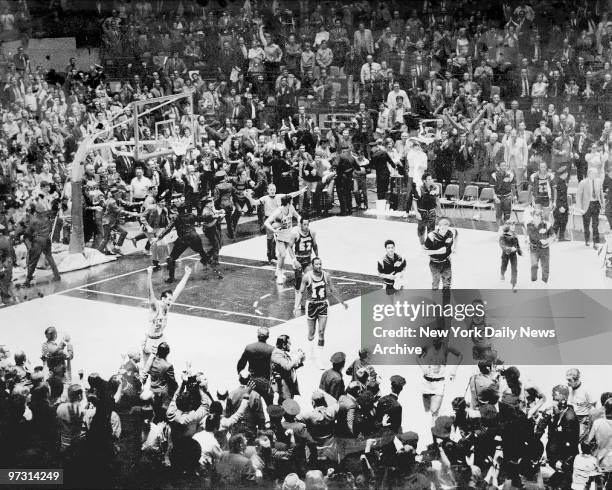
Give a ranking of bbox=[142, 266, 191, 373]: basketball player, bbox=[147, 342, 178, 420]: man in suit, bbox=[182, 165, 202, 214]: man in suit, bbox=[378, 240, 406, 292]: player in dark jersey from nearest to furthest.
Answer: bbox=[147, 342, 178, 420]: man in suit < bbox=[142, 266, 191, 373]: basketball player < bbox=[378, 240, 406, 292]: player in dark jersey < bbox=[182, 165, 202, 214]: man in suit

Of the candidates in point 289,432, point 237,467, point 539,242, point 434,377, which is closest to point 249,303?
point 539,242

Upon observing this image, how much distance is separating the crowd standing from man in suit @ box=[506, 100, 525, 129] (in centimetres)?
5

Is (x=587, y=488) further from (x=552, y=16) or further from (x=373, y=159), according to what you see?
(x=552, y=16)

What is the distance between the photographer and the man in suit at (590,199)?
2189cm

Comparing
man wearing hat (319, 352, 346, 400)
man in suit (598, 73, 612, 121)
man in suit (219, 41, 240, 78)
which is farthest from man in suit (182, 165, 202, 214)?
man in suit (598, 73, 612, 121)

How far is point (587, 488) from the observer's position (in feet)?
43.6

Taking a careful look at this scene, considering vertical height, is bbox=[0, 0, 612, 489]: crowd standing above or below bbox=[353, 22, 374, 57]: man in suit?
below

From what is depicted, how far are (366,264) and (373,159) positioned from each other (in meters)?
5.22

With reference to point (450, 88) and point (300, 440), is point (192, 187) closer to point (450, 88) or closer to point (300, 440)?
point (450, 88)

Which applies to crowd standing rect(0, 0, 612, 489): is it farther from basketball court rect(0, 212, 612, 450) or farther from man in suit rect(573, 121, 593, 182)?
basketball court rect(0, 212, 612, 450)

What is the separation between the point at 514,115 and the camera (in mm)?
27391

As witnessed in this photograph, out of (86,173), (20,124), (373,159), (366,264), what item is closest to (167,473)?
(366,264)

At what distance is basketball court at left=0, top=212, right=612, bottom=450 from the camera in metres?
16.7

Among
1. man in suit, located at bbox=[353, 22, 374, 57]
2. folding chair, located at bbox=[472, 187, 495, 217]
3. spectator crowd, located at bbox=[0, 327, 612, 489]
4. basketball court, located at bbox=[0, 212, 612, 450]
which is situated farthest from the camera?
man in suit, located at bbox=[353, 22, 374, 57]
